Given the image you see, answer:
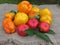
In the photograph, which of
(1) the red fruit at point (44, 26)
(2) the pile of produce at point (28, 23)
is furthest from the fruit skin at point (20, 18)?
(1) the red fruit at point (44, 26)

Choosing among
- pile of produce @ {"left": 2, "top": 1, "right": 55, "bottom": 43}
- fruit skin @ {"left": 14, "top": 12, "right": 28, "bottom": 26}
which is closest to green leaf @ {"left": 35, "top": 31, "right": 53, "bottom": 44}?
pile of produce @ {"left": 2, "top": 1, "right": 55, "bottom": 43}

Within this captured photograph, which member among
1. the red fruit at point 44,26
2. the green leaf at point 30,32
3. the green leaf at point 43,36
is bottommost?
the green leaf at point 43,36

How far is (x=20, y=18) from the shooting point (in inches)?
48.3

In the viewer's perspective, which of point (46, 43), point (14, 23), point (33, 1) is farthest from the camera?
point (33, 1)

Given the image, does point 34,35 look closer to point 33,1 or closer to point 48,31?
point 48,31

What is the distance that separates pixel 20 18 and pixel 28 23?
2.5 inches

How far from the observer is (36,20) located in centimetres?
123

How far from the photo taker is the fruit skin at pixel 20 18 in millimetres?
1223

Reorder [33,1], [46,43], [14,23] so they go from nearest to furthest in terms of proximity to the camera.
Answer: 1. [46,43]
2. [14,23]
3. [33,1]

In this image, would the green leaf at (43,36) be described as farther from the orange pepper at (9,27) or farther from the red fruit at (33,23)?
the orange pepper at (9,27)

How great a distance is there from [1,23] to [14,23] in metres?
0.13

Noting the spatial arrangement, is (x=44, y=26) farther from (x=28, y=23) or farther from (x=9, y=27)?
(x=9, y=27)

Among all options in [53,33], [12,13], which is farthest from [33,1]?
[53,33]

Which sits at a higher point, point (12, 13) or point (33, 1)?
point (12, 13)
